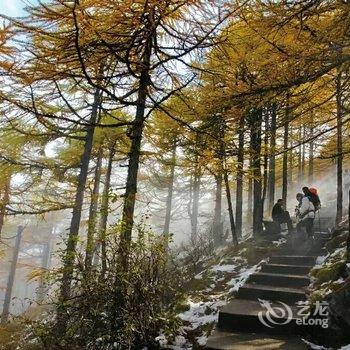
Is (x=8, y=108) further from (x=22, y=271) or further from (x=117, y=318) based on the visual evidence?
(x=22, y=271)

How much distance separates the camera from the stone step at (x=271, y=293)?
22.2 ft

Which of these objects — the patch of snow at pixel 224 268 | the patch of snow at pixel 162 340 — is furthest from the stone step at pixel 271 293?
the patch of snow at pixel 162 340

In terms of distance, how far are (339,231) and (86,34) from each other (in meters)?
9.46

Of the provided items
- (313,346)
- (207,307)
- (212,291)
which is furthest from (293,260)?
(313,346)

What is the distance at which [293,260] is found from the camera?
30.3 ft

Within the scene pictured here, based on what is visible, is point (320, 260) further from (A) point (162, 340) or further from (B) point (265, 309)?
(A) point (162, 340)
